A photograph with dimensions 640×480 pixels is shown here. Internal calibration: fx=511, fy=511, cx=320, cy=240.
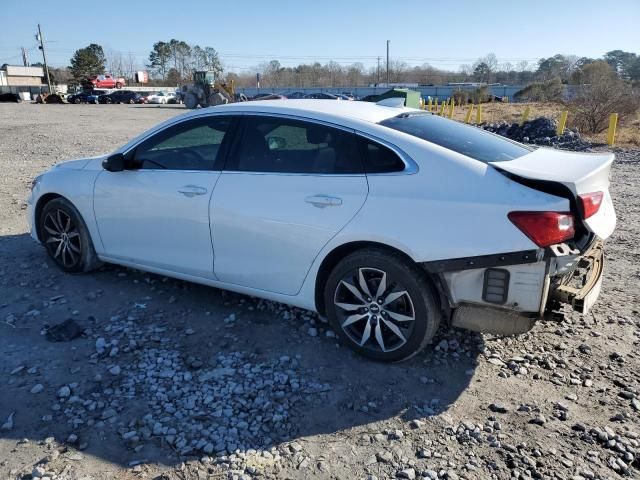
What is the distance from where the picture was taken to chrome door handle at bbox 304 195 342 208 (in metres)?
3.42

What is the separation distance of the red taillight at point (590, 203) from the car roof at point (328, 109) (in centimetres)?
144

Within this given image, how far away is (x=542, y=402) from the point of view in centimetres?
314

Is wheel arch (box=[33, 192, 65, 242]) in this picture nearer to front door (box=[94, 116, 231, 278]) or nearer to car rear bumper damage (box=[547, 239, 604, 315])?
front door (box=[94, 116, 231, 278])

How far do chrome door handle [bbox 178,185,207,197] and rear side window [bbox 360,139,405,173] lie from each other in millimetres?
1302

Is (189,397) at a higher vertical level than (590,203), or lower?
lower

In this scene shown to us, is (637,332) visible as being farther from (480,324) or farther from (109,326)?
(109,326)

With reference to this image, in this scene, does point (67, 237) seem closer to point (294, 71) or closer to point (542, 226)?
point (542, 226)

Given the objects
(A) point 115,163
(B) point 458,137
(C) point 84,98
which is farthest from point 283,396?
(C) point 84,98

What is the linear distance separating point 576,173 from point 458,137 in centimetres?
84

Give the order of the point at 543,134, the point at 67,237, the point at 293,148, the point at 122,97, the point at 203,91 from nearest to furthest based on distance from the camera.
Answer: the point at 293,148
the point at 67,237
the point at 543,134
the point at 203,91
the point at 122,97

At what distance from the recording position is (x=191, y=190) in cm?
399

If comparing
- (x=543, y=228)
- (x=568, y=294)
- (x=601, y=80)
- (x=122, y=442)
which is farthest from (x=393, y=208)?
(x=601, y=80)

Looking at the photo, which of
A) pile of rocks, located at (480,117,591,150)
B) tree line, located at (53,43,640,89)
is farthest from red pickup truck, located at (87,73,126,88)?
pile of rocks, located at (480,117,591,150)

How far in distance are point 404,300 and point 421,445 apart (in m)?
0.92
